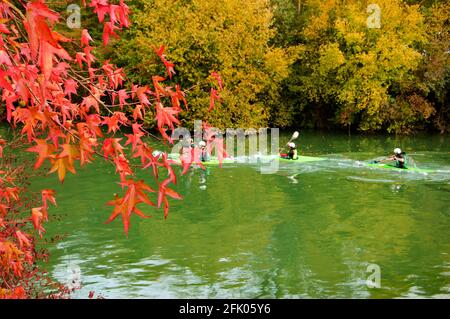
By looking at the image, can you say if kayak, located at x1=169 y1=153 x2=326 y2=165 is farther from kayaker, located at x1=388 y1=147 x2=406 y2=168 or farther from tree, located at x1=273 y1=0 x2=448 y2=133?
tree, located at x1=273 y1=0 x2=448 y2=133

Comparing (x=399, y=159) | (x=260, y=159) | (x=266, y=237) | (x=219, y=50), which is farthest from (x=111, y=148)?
(x=219, y=50)

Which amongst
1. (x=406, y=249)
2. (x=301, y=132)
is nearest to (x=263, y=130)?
(x=301, y=132)

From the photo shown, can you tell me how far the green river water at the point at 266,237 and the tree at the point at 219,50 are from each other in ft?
47.1

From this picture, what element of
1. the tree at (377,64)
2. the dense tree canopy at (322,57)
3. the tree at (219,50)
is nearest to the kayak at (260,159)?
the tree at (219,50)

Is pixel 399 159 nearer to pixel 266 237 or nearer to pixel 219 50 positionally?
pixel 266 237

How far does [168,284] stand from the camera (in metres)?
11.8

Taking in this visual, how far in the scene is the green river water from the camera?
11.9m

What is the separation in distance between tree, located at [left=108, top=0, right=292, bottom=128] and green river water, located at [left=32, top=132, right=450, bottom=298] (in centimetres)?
1436

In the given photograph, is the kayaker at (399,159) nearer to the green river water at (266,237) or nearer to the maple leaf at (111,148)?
the green river water at (266,237)

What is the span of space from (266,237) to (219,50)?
962 inches

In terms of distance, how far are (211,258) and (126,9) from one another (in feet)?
34.2

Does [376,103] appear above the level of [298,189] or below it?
above

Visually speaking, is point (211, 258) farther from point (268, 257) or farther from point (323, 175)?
point (323, 175)

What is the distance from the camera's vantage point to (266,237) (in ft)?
50.5
